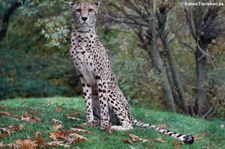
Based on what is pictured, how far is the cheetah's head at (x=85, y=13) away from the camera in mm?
6977

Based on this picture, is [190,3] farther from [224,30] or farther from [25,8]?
[25,8]

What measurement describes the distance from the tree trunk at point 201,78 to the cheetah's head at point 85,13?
5.39m

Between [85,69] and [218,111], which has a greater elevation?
[85,69]

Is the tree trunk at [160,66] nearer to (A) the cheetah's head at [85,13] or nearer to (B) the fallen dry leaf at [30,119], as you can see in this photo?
(A) the cheetah's head at [85,13]

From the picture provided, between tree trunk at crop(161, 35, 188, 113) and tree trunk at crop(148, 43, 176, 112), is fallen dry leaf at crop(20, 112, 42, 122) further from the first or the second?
tree trunk at crop(161, 35, 188, 113)

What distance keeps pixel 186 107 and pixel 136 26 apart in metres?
2.31

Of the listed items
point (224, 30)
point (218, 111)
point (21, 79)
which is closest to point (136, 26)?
point (224, 30)

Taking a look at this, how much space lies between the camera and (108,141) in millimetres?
6230

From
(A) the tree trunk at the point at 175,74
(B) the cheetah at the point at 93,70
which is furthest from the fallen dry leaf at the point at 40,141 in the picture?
(A) the tree trunk at the point at 175,74

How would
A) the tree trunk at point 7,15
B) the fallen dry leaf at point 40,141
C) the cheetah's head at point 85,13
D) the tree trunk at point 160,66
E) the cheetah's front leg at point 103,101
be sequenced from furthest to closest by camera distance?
1. the tree trunk at point 7,15
2. the tree trunk at point 160,66
3. the cheetah's front leg at point 103,101
4. the cheetah's head at point 85,13
5. the fallen dry leaf at point 40,141

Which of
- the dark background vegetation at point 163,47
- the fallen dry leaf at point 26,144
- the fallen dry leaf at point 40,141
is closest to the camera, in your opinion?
the fallen dry leaf at point 26,144

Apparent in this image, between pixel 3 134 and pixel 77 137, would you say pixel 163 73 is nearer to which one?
pixel 77 137

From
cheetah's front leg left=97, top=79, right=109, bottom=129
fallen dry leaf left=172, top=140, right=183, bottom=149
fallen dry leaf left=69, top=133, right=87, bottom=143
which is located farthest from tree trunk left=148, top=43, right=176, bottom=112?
fallen dry leaf left=69, top=133, right=87, bottom=143

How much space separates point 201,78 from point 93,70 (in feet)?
19.2
